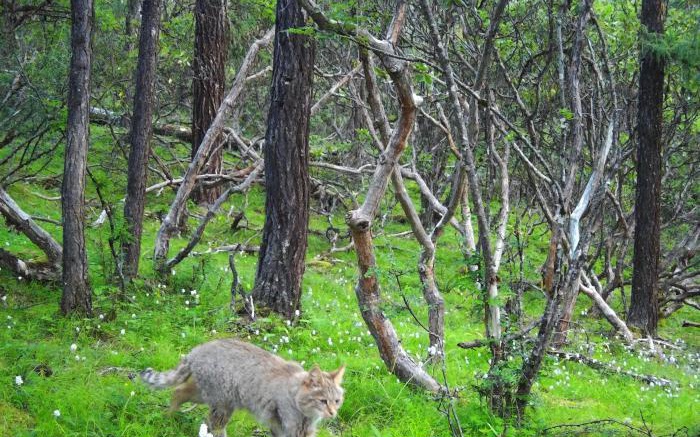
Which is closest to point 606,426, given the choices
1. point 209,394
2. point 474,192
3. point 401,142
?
point 474,192

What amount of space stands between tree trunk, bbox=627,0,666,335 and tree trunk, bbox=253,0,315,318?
920 centimetres

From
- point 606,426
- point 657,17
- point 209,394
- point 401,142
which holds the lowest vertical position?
point 606,426

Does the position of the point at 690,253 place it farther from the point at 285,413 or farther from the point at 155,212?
the point at 285,413

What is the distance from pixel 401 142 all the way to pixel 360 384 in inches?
117

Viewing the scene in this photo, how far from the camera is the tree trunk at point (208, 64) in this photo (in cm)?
1662

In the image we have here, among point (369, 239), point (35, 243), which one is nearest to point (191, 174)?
point (35, 243)

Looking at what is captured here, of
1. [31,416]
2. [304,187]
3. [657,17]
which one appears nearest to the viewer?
[31,416]

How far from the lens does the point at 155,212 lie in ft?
57.0

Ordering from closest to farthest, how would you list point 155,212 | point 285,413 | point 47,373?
point 285,413
point 47,373
point 155,212

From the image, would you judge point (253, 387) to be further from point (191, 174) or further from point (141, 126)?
point (191, 174)

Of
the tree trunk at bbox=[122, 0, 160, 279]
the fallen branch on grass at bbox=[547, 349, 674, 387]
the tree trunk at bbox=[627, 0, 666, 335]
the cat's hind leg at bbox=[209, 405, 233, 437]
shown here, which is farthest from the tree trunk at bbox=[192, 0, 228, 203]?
the cat's hind leg at bbox=[209, 405, 233, 437]

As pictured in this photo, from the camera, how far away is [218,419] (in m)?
6.34

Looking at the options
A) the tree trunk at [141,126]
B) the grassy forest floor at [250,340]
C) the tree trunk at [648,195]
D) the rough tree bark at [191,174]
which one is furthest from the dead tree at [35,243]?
the tree trunk at [648,195]

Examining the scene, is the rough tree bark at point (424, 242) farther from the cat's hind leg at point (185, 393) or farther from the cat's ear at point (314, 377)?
the cat's hind leg at point (185, 393)
